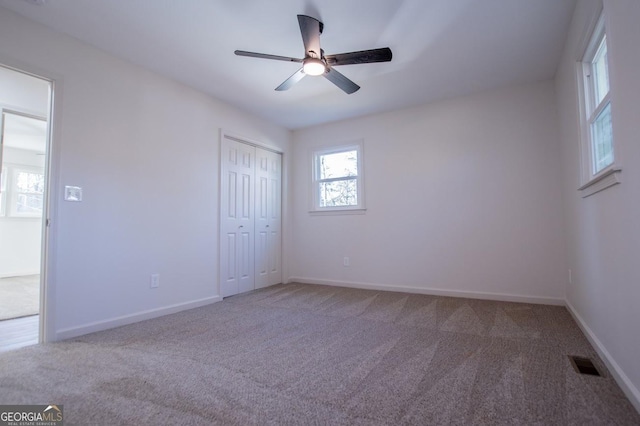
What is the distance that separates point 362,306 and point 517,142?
8.44 feet

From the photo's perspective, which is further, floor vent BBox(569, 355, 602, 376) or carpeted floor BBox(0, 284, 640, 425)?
floor vent BBox(569, 355, 602, 376)

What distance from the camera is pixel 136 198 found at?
2.88m

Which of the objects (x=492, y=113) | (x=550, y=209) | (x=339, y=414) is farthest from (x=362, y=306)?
(x=492, y=113)

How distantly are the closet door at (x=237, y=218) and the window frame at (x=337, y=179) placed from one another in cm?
98

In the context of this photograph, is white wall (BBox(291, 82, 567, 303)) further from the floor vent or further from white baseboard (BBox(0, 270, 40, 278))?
white baseboard (BBox(0, 270, 40, 278))

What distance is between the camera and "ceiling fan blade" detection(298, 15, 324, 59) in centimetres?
198

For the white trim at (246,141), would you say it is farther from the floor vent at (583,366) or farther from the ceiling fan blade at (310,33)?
the floor vent at (583,366)

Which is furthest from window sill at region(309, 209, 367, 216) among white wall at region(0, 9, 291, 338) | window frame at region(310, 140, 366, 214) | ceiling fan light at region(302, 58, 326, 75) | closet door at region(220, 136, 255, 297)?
ceiling fan light at region(302, 58, 326, 75)

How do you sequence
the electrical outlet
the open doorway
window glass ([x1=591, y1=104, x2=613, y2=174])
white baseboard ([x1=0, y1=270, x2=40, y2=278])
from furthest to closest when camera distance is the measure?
white baseboard ([x1=0, y1=270, x2=40, y2=278]) < the open doorway < the electrical outlet < window glass ([x1=591, y1=104, x2=613, y2=174])

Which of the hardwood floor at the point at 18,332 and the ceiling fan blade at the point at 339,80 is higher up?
the ceiling fan blade at the point at 339,80

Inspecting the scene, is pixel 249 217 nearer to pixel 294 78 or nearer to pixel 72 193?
pixel 72 193

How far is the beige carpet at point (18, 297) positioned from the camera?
310cm

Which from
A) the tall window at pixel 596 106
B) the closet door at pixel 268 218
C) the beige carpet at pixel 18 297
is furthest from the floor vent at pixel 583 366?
the beige carpet at pixel 18 297
